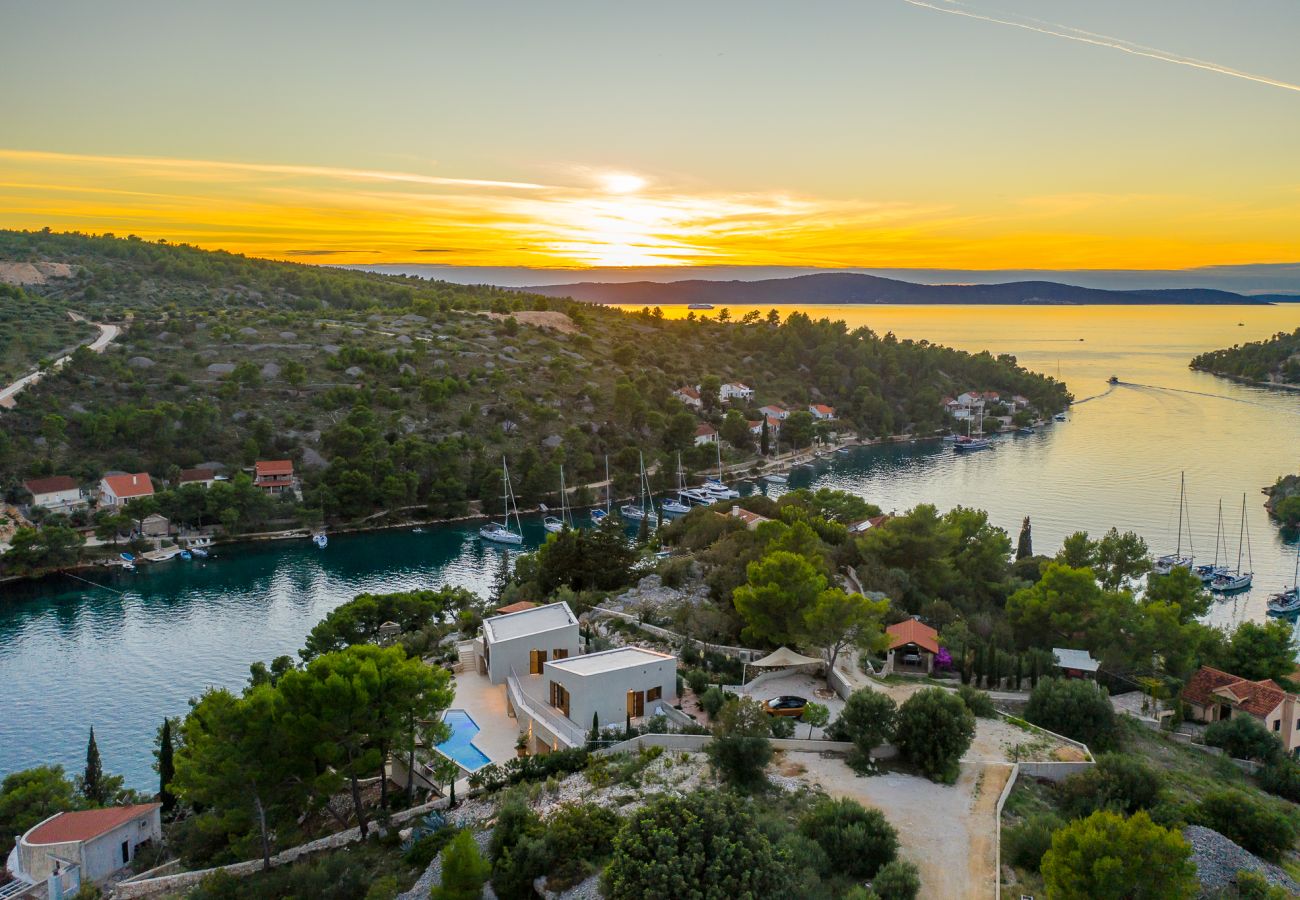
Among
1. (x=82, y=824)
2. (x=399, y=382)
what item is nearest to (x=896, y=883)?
(x=82, y=824)

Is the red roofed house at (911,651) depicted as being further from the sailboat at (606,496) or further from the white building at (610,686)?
the sailboat at (606,496)

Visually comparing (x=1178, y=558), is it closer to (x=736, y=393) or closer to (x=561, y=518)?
(x=561, y=518)

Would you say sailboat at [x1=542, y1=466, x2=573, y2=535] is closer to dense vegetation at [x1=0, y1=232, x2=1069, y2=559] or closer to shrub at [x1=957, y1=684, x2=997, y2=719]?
dense vegetation at [x1=0, y1=232, x2=1069, y2=559]

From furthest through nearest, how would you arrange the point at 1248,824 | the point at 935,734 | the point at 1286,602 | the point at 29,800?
the point at 1286,602, the point at 29,800, the point at 935,734, the point at 1248,824

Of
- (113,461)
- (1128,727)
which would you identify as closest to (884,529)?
A: (1128,727)

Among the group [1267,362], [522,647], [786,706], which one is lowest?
[786,706]

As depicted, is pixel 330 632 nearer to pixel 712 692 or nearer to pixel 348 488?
pixel 712 692
